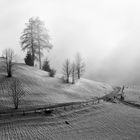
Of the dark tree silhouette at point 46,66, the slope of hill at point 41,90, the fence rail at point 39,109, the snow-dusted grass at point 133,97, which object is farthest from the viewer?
the dark tree silhouette at point 46,66

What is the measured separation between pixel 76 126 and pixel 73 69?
29912 millimetres

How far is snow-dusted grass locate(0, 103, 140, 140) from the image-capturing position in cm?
2209

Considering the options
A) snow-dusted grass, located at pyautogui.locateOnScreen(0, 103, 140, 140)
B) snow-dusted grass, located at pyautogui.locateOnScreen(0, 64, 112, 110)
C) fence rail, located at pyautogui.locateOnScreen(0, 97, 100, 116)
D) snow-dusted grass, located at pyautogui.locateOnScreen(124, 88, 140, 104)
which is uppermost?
snow-dusted grass, located at pyautogui.locateOnScreen(0, 64, 112, 110)

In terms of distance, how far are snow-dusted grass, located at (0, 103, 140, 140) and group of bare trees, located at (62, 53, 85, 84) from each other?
2138 centimetres

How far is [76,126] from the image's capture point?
988 inches

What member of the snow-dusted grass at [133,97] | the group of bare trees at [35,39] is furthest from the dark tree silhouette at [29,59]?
the snow-dusted grass at [133,97]

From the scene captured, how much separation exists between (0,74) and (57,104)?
1895 cm

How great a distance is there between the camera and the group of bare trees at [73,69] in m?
51.9

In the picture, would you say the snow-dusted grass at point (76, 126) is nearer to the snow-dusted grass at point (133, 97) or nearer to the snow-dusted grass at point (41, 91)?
the snow-dusted grass at point (41, 91)

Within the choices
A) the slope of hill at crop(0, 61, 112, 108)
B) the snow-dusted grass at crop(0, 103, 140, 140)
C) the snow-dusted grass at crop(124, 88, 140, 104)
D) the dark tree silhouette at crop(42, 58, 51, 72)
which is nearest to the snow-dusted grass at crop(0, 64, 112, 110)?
the slope of hill at crop(0, 61, 112, 108)

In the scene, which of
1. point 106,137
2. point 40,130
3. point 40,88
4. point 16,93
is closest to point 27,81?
point 40,88

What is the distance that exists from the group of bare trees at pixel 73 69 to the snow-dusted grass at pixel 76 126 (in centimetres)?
2138

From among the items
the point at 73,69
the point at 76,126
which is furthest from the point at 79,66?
the point at 76,126

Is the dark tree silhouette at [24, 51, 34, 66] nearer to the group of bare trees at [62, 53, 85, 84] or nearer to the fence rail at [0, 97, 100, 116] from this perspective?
the group of bare trees at [62, 53, 85, 84]
